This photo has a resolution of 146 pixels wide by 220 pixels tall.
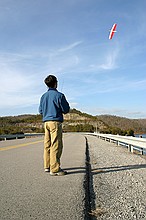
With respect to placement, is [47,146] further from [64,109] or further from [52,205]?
[52,205]

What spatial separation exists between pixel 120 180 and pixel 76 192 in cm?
165

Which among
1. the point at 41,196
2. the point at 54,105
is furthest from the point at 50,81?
the point at 41,196

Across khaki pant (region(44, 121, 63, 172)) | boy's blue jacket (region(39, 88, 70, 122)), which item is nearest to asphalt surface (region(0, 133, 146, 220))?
khaki pant (region(44, 121, 63, 172))

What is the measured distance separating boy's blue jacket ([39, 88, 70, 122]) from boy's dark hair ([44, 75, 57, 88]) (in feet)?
0.37

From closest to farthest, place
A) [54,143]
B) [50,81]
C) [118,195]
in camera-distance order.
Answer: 1. [118,195]
2. [54,143]
3. [50,81]

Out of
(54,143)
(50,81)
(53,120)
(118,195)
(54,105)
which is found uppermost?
(50,81)

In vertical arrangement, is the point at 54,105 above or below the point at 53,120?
above

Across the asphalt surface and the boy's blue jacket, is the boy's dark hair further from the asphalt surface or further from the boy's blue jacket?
the asphalt surface

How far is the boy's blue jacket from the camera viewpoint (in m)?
5.98

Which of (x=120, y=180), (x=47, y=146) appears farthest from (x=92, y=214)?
(x=47, y=146)

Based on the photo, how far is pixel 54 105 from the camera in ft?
19.7

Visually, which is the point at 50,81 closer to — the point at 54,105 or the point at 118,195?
the point at 54,105

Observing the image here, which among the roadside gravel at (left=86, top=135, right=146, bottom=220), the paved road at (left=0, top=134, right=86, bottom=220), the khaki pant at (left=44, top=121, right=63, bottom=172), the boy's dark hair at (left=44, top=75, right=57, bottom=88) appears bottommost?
the roadside gravel at (left=86, top=135, right=146, bottom=220)

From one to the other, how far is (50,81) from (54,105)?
1.81 feet
